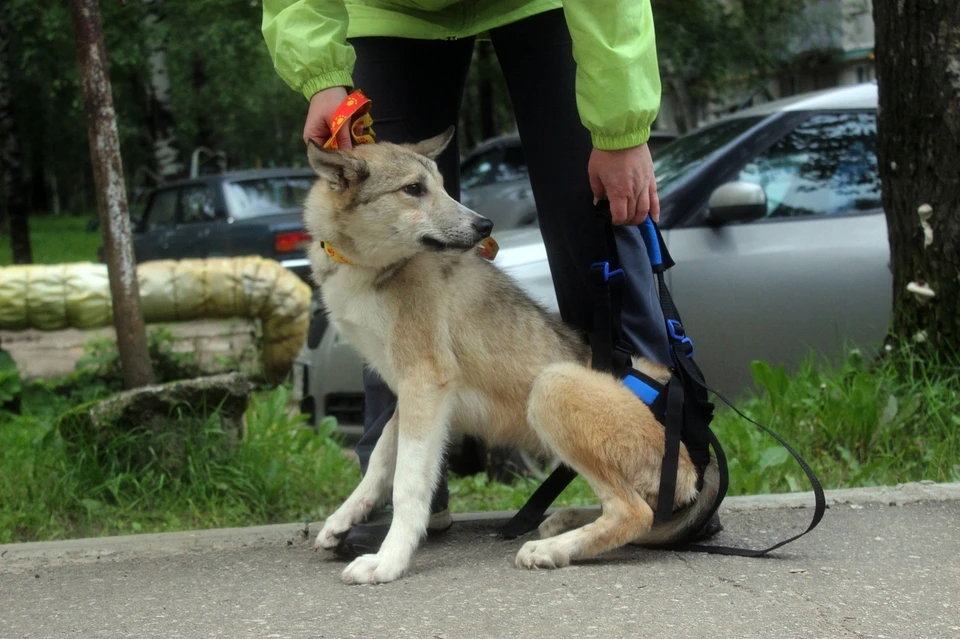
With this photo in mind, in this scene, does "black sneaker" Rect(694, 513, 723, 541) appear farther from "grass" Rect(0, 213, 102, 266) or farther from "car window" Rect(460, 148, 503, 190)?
"grass" Rect(0, 213, 102, 266)

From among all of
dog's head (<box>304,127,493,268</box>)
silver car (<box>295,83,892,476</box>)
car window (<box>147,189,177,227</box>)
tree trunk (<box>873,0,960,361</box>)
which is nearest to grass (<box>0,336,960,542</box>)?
tree trunk (<box>873,0,960,361</box>)

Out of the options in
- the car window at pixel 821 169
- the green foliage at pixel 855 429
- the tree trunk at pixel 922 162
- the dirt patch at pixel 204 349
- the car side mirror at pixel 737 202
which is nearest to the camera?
the green foliage at pixel 855 429

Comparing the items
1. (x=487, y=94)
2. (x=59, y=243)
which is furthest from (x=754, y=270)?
(x=59, y=243)

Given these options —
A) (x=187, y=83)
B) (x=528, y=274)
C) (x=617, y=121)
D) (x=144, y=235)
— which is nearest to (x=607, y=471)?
(x=617, y=121)

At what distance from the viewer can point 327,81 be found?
118 inches

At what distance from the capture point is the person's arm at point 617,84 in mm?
2730

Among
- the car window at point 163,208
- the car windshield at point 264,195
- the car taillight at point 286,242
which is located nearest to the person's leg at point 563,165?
the car taillight at point 286,242

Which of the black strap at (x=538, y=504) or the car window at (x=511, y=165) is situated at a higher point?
the car window at (x=511, y=165)

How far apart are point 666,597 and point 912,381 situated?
2.11 m

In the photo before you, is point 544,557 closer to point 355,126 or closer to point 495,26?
point 355,126

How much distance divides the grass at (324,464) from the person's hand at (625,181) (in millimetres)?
1428

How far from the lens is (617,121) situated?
9.03 feet

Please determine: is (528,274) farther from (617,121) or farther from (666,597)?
(666,597)

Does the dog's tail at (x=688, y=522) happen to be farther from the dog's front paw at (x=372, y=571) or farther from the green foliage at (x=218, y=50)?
the green foliage at (x=218, y=50)
